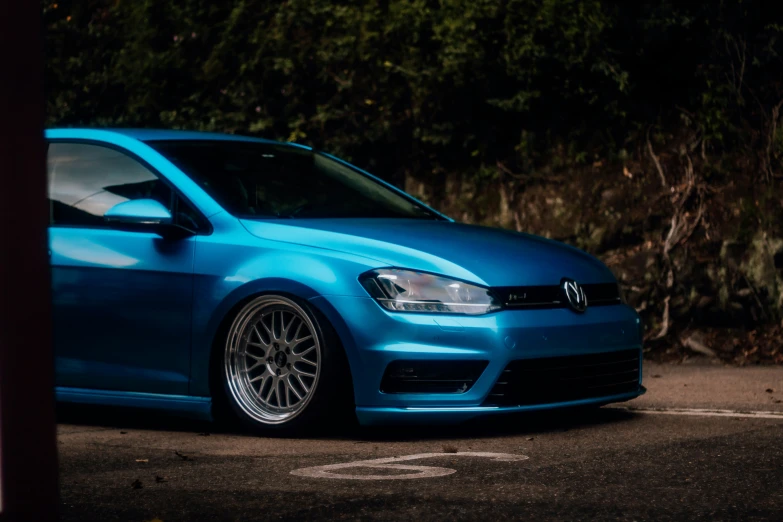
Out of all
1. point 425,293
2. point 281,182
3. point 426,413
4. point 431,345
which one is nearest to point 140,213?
point 281,182

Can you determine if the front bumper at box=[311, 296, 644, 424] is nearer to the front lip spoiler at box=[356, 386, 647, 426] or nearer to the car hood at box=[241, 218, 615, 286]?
the front lip spoiler at box=[356, 386, 647, 426]

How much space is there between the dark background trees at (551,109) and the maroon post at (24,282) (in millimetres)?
7404

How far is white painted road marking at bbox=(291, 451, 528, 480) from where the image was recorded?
5.22 m

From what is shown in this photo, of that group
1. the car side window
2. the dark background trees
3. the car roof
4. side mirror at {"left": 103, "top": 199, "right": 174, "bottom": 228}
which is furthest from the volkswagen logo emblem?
the dark background trees

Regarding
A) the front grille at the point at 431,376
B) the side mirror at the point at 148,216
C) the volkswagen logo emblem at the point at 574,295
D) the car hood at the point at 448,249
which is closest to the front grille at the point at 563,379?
the front grille at the point at 431,376

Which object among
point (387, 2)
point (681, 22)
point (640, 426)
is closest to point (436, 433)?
point (640, 426)

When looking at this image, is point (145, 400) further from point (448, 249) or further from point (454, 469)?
point (454, 469)

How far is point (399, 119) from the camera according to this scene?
1237cm

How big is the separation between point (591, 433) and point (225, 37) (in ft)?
25.0

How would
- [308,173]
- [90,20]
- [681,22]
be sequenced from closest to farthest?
[308,173] → [681,22] → [90,20]

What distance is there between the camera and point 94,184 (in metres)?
7.30

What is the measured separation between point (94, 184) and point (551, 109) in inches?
211

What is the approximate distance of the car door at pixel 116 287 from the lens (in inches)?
265

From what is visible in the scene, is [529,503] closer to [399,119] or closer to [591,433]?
[591,433]
